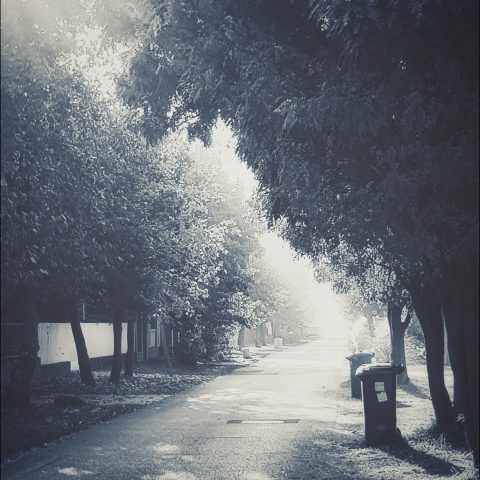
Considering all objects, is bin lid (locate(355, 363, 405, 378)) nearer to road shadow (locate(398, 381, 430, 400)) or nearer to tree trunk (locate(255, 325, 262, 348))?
road shadow (locate(398, 381, 430, 400))

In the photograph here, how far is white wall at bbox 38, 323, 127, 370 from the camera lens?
23827 mm

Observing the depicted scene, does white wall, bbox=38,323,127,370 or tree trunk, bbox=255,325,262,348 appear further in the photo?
tree trunk, bbox=255,325,262,348

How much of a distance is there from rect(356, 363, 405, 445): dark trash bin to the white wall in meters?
15.5

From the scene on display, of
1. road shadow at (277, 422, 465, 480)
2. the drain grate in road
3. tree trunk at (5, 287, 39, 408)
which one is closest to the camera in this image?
road shadow at (277, 422, 465, 480)

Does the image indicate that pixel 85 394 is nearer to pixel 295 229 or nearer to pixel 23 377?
pixel 23 377

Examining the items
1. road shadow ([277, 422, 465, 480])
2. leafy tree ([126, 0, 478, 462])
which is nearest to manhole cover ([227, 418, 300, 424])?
road shadow ([277, 422, 465, 480])

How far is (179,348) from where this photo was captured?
30.6 m

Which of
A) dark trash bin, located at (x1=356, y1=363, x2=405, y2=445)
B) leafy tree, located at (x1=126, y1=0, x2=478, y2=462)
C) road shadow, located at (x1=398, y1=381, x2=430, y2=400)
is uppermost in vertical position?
leafy tree, located at (x1=126, y1=0, x2=478, y2=462)

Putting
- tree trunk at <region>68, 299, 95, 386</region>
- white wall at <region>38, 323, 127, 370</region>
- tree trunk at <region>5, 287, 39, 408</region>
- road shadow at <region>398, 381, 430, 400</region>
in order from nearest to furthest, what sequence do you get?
tree trunk at <region>5, 287, 39, 408</region> → road shadow at <region>398, 381, 430, 400</region> → tree trunk at <region>68, 299, 95, 386</region> → white wall at <region>38, 323, 127, 370</region>

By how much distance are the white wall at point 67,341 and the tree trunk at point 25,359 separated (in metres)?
7.41

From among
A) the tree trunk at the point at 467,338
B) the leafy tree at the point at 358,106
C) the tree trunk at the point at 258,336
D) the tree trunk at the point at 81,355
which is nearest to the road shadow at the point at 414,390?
the tree trunk at the point at 81,355

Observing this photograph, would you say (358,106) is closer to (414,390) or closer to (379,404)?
(379,404)

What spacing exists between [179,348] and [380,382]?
20943mm

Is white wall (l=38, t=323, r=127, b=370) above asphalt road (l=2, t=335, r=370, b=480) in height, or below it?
above
